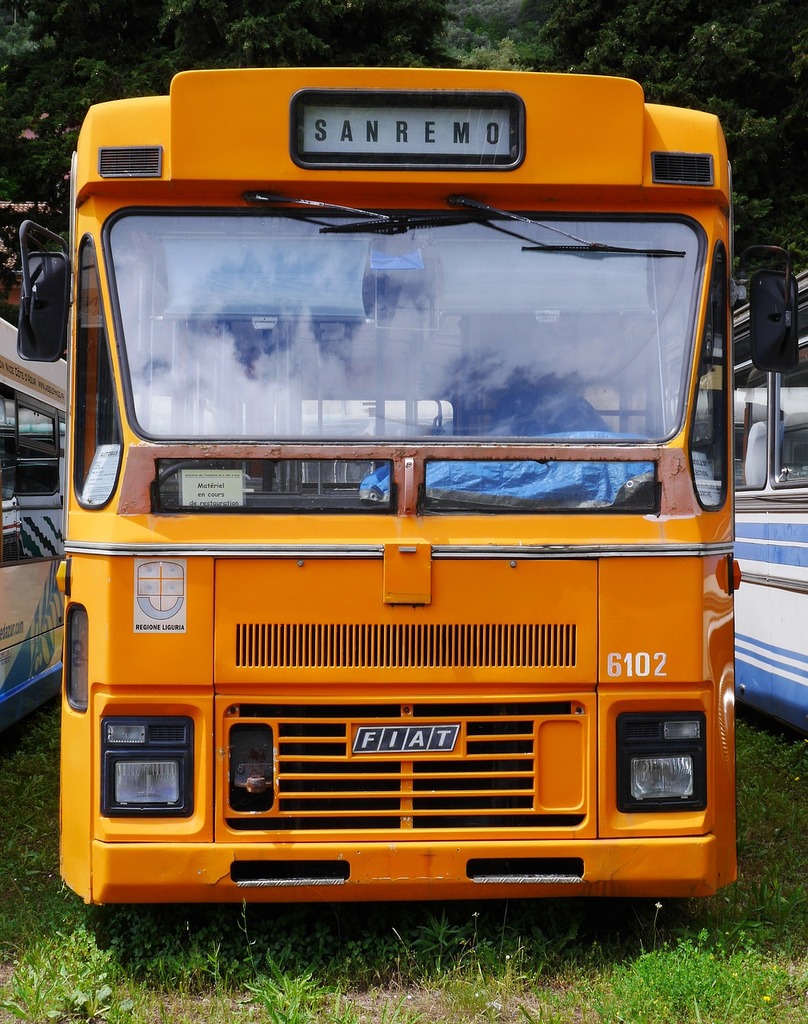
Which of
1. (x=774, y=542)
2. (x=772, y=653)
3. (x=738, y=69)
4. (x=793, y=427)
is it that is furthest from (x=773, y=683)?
(x=738, y=69)

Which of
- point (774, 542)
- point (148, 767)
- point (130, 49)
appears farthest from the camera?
point (130, 49)

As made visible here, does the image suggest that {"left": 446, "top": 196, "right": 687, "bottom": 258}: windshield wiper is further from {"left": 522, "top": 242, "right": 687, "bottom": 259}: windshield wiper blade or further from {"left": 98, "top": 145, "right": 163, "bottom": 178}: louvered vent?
{"left": 98, "top": 145, "right": 163, "bottom": 178}: louvered vent

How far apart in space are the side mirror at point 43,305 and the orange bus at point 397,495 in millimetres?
36

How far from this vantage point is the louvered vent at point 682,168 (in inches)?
180

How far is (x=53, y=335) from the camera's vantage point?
4.73m

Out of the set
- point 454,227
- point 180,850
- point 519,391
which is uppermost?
point 454,227

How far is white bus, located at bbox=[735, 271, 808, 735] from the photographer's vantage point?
780 cm

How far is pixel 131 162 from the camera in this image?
450cm

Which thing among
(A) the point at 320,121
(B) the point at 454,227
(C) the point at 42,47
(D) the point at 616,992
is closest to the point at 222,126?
(A) the point at 320,121

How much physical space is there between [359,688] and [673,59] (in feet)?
55.6

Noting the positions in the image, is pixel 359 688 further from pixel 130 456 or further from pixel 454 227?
pixel 454 227

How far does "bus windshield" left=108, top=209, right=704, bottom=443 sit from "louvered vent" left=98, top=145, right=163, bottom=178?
16cm

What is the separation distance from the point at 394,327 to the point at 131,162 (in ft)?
3.68

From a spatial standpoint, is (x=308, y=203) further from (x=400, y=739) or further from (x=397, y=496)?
(x=400, y=739)
